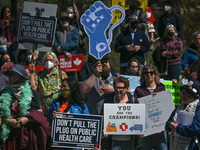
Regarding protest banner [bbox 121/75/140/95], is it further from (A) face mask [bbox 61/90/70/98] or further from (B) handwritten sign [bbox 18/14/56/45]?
(A) face mask [bbox 61/90/70/98]

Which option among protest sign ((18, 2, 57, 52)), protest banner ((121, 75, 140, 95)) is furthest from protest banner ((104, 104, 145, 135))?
protest sign ((18, 2, 57, 52))

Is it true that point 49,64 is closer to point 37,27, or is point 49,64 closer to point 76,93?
point 37,27

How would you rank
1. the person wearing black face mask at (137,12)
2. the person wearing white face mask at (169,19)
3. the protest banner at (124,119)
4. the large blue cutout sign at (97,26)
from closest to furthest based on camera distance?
the protest banner at (124,119)
the large blue cutout sign at (97,26)
the person wearing black face mask at (137,12)
the person wearing white face mask at (169,19)

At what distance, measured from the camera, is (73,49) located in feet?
44.2

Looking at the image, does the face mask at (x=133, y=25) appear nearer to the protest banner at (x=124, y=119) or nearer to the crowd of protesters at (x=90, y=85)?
the crowd of protesters at (x=90, y=85)

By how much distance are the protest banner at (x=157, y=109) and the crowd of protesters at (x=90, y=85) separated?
0.18m

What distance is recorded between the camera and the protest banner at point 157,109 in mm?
9930

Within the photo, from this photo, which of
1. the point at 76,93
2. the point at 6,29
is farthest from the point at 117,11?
the point at 76,93

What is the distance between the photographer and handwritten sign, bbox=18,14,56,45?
11.7m

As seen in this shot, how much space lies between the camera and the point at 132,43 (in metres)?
12.8

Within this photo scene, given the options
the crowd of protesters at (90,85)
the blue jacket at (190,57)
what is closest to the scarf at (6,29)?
the crowd of protesters at (90,85)

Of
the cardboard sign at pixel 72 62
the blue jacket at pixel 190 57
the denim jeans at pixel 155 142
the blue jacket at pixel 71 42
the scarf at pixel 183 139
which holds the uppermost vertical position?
the blue jacket at pixel 71 42

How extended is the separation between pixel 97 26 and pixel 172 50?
11.1ft

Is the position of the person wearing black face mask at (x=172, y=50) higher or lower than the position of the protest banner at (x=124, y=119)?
higher
